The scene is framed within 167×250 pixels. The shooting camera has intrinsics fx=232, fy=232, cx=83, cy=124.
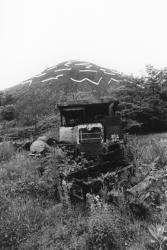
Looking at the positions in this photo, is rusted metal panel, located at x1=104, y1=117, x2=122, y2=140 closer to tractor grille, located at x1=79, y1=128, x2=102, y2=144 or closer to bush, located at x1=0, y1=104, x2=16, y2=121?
tractor grille, located at x1=79, y1=128, x2=102, y2=144

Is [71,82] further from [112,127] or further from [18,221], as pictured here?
[18,221]

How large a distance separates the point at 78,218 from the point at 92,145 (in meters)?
3.15

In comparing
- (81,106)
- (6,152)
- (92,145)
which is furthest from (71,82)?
(92,145)

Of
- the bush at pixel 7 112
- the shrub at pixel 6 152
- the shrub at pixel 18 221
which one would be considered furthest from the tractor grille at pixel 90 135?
the bush at pixel 7 112

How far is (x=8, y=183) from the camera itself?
6734 mm

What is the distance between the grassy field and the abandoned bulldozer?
1.63 ft

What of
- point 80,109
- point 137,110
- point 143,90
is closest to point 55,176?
point 80,109

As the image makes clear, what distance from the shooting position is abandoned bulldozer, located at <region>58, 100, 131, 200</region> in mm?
5738

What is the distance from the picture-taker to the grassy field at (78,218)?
12.7 ft

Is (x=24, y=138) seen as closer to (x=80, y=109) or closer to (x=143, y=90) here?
(x=80, y=109)

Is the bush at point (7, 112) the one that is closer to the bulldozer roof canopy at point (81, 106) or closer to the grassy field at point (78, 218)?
the bulldozer roof canopy at point (81, 106)

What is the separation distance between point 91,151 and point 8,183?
2.70 m

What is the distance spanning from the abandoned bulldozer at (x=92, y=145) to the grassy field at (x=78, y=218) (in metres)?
0.50

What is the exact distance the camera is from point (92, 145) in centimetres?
763
